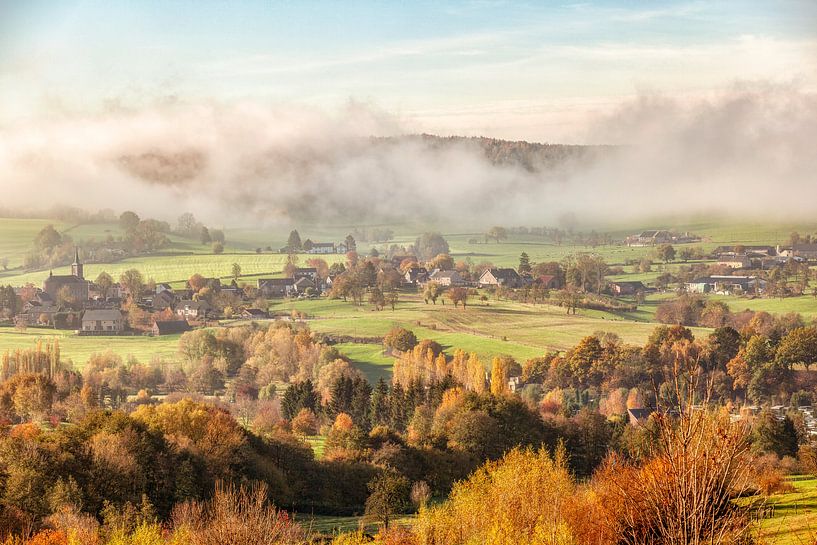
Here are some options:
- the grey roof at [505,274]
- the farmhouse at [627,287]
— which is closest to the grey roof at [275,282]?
the grey roof at [505,274]

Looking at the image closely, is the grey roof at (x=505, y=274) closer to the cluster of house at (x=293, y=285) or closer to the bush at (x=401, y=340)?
the cluster of house at (x=293, y=285)

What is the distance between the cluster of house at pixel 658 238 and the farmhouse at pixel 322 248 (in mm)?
34693

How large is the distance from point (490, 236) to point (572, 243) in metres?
11.1

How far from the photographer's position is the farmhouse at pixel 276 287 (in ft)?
317

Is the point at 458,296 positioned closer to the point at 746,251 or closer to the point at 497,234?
the point at 746,251

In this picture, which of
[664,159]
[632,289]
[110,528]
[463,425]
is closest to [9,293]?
[632,289]

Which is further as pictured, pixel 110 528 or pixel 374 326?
pixel 374 326

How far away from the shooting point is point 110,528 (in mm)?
27484

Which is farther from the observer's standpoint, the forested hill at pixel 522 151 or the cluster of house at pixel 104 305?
the forested hill at pixel 522 151

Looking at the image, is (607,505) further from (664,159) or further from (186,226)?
(664,159)

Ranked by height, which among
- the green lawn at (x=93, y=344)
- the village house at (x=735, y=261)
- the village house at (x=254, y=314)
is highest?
the village house at (x=735, y=261)

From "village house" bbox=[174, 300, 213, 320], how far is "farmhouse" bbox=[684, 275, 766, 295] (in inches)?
1595

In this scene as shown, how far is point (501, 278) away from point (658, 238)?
30.0 meters

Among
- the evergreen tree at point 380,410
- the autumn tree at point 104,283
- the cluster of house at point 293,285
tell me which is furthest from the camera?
the autumn tree at point 104,283
